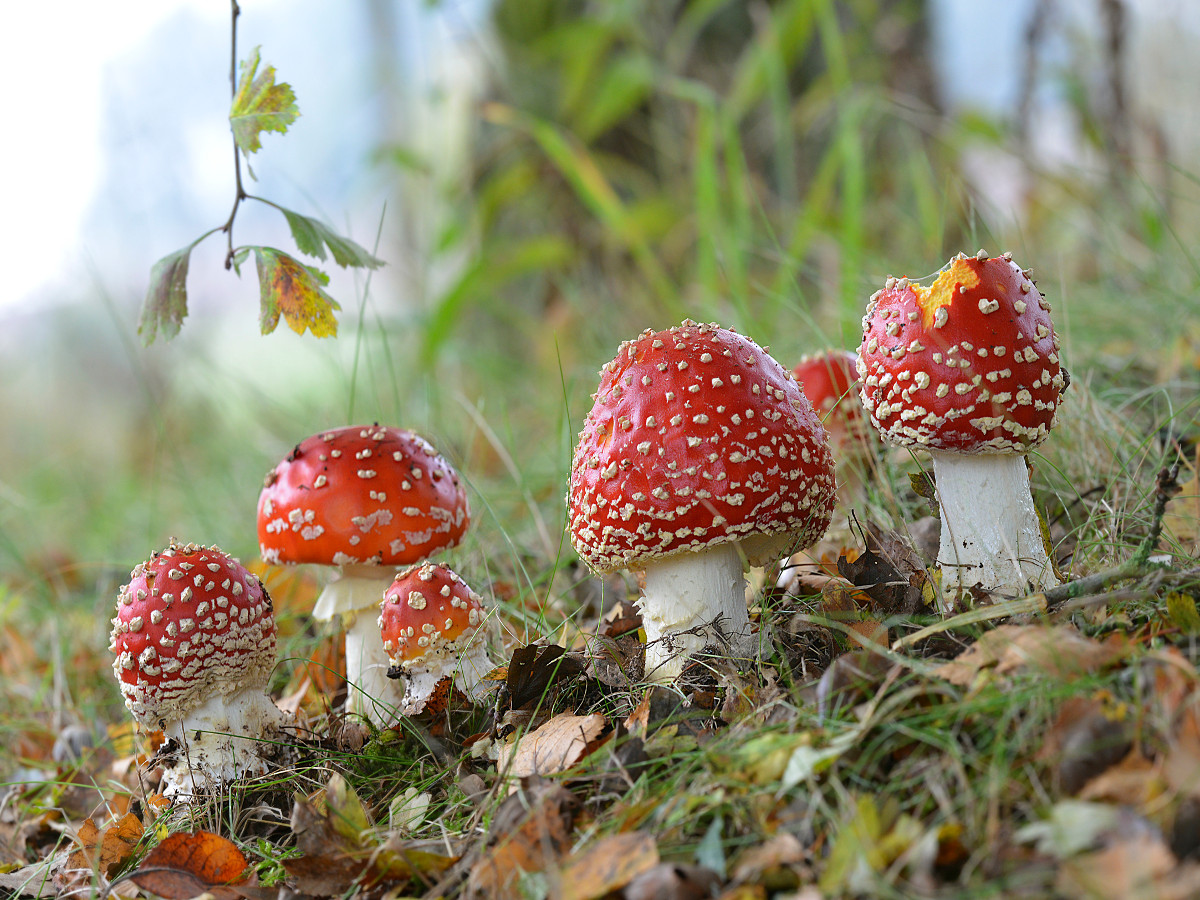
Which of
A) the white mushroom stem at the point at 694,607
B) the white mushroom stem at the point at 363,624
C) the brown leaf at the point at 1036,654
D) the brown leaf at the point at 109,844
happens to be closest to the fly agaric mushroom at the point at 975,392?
the brown leaf at the point at 1036,654

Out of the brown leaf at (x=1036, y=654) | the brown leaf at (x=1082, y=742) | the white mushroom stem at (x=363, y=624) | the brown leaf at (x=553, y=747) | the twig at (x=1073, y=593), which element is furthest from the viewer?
the white mushroom stem at (x=363, y=624)

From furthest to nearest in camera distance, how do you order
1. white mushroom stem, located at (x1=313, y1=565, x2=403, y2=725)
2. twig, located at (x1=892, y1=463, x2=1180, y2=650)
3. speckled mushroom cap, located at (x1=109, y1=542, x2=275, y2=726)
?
white mushroom stem, located at (x1=313, y1=565, x2=403, y2=725)
speckled mushroom cap, located at (x1=109, y1=542, x2=275, y2=726)
twig, located at (x1=892, y1=463, x2=1180, y2=650)

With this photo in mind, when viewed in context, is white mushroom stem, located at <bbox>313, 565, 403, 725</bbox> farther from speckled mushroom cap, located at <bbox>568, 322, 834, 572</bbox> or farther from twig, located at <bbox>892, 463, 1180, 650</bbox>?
twig, located at <bbox>892, 463, 1180, 650</bbox>

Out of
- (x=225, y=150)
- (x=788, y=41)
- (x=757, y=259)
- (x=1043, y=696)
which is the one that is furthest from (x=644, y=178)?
(x=1043, y=696)

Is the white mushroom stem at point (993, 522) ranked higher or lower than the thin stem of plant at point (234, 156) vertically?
lower

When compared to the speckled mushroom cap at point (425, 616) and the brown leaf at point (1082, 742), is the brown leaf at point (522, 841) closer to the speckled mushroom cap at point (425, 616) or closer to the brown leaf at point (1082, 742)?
the speckled mushroom cap at point (425, 616)

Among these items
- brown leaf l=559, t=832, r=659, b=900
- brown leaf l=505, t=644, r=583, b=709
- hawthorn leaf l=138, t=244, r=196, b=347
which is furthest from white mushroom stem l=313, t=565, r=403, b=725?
brown leaf l=559, t=832, r=659, b=900

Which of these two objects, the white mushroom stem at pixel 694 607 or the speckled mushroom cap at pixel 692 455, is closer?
the speckled mushroom cap at pixel 692 455

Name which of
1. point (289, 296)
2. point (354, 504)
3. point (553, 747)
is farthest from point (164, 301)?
point (553, 747)
